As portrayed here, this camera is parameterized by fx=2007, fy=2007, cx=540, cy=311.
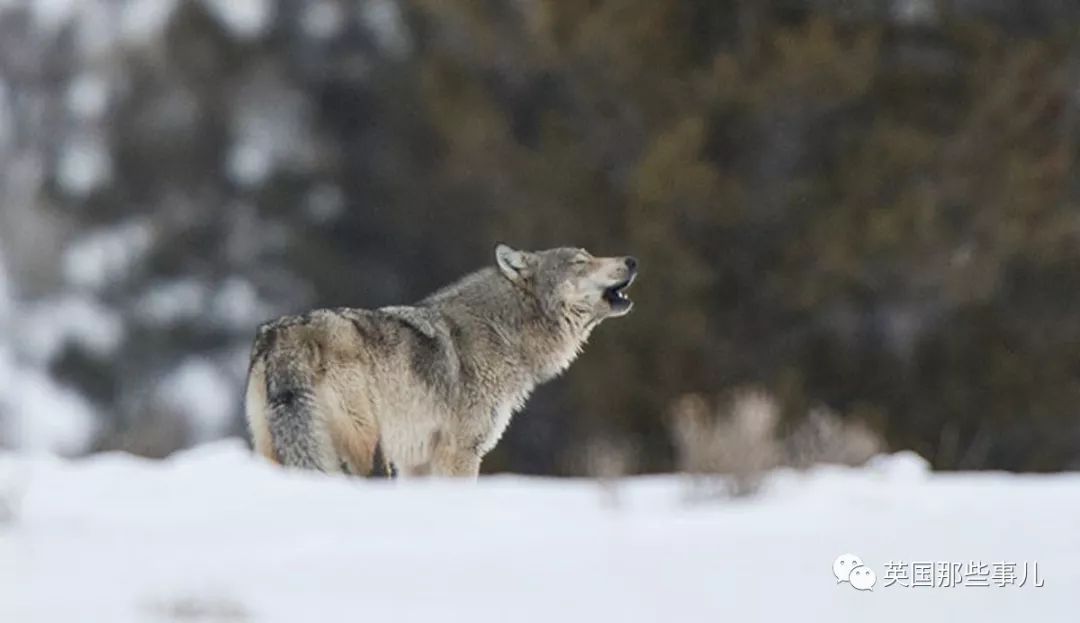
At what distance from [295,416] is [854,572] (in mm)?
3174

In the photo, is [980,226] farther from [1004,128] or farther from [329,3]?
[329,3]

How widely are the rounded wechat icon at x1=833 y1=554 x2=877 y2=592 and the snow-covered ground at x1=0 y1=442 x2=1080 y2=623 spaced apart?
32 mm

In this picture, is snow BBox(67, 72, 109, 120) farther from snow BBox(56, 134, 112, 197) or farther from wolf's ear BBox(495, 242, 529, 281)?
wolf's ear BBox(495, 242, 529, 281)

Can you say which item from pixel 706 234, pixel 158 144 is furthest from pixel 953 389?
pixel 158 144

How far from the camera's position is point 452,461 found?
9.58 meters

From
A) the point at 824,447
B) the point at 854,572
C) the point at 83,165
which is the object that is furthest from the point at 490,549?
the point at 83,165

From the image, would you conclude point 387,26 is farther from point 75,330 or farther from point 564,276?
point 564,276

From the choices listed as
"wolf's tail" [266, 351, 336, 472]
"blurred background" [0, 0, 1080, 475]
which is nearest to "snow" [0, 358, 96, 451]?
"blurred background" [0, 0, 1080, 475]

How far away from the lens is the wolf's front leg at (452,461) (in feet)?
31.3

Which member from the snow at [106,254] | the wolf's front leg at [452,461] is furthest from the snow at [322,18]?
the wolf's front leg at [452,461]

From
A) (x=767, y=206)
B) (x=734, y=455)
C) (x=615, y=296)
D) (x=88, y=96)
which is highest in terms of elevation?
(x=88, y=96)

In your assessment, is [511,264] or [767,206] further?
[767,206]

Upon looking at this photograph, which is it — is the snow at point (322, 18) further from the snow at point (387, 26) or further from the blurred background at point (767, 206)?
the blurred background at point (767, 206)

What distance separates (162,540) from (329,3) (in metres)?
20.5
